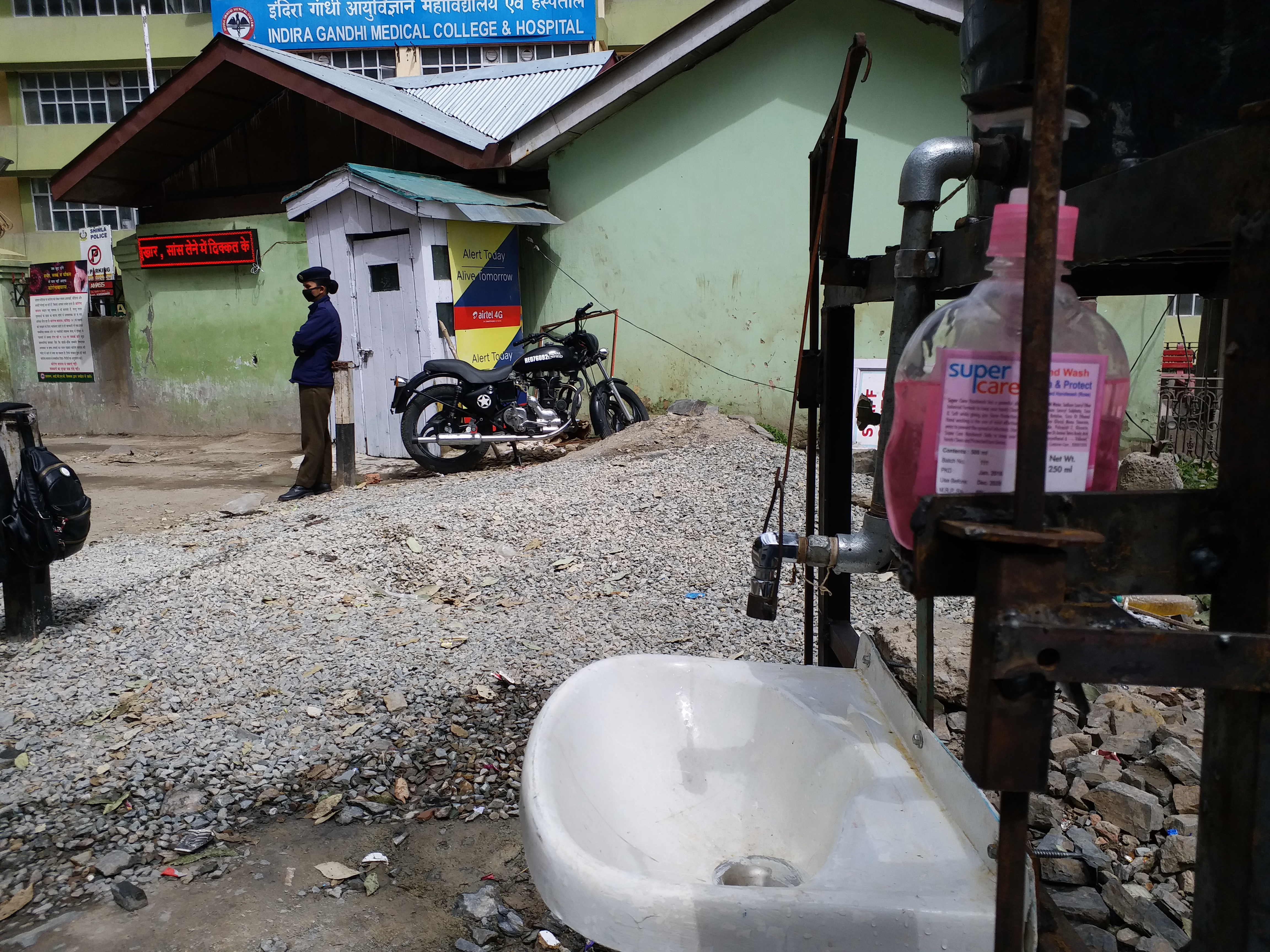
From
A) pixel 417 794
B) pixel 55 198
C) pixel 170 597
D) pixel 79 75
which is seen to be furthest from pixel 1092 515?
pixel 79 75

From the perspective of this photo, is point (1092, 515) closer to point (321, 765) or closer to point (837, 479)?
point (837, 479)

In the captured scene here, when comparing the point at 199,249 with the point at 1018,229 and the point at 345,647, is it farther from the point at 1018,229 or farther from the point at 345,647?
the point at 1018,229

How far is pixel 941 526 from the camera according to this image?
95 cm

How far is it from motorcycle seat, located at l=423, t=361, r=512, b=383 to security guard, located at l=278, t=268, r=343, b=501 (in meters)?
0.92

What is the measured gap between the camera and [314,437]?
8.01 metres

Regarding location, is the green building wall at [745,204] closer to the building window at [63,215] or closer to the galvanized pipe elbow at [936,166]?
the galvanized pipe elbow at [936,166]

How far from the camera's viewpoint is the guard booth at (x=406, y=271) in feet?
30.3

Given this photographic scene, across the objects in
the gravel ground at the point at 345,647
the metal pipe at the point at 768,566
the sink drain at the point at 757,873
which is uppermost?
the metal pipe at the point at 768,566

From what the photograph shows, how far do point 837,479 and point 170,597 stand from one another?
12.8ft

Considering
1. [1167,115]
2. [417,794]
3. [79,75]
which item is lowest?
[417,794]

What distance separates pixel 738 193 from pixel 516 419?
332 centimetres

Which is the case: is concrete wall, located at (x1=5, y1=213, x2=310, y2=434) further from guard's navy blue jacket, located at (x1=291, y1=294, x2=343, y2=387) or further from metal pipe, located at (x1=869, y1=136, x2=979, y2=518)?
metal pipe, located at (x1=869, y1=136, x2=979, y2=518)

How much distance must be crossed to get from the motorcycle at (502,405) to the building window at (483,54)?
12.7m

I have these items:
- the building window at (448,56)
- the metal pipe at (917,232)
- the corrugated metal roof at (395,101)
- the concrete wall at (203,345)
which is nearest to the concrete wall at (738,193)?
the corrugated metal roof at (395,101)
